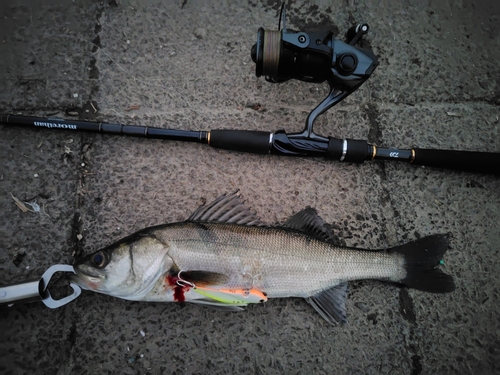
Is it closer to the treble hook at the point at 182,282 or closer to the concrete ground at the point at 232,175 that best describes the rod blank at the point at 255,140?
the concrete ground at the point at 232,175

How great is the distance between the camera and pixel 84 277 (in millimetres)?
2057

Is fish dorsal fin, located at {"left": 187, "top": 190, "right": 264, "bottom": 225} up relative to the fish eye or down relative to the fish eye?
up

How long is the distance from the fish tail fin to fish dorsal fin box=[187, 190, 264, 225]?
37.6 inches

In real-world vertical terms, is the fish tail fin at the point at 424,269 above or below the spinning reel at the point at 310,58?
below

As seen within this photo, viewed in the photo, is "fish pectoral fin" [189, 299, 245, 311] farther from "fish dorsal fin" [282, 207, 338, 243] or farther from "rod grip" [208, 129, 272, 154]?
"rod grip" [208, 129, 272, 154]

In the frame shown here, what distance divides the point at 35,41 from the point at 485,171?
3.43 meters

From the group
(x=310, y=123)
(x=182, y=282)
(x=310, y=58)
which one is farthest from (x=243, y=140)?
(x=182, y=282)

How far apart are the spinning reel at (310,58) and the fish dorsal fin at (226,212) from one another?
0.82 m

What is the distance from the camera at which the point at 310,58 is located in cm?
217

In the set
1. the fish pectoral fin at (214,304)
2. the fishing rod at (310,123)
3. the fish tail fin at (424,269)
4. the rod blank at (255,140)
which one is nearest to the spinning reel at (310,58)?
the fishing rod at (310,123)

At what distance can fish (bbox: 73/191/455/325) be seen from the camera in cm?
208

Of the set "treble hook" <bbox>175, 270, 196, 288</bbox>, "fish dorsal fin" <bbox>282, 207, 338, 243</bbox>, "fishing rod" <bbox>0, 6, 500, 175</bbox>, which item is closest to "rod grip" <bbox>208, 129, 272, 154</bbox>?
"fishing rod" <bbox>0, 6, 500, 175</bbox>

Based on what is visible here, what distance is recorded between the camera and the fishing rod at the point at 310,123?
7.01 feet

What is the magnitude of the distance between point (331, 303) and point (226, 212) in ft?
2.94
